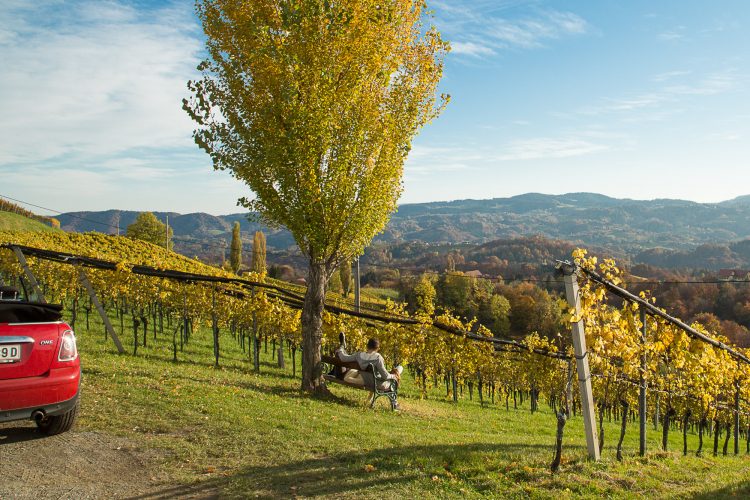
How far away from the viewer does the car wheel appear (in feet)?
21.1

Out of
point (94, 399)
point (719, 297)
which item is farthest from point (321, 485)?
point (719, 297)

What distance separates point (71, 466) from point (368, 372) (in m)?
6.49

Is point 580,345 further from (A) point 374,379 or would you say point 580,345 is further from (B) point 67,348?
(B) point 67,348

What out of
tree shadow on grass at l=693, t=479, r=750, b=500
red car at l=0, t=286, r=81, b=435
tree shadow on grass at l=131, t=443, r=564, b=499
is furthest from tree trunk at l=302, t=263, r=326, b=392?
tree shadow on grass at l=693, t=479, r=750, b=500

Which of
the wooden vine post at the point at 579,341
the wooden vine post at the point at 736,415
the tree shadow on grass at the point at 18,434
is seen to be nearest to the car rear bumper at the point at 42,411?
the tree shadow on grass at the point at 18,434

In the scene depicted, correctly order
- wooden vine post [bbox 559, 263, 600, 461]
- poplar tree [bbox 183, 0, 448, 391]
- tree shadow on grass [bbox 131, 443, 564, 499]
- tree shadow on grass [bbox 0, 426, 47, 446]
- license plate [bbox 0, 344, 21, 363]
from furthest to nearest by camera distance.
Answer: poplar tree [bbox 183, 0, 448, 391] < wooden vine post [bbox 559, 263, 600, 461] < tree shadow on grass [bbox 0, 426, 47, 446] < license plate [bbox 0, 344, 21, 363] < tree shadow on grass [bbox 131, 443, 564, 499]

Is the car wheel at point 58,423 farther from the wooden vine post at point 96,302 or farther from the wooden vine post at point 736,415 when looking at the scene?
the wooden vine post at point 736,415

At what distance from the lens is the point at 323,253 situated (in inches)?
453

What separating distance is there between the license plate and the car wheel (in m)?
1.03

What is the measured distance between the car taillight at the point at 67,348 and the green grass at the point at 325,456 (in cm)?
140

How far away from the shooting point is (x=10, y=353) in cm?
563

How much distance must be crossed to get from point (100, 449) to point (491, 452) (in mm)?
4886

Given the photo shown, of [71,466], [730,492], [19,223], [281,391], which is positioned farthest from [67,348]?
[19,223]

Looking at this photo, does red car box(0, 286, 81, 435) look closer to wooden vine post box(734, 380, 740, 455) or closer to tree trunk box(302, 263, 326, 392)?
tree trunk box(302, 263, 326, 392)
